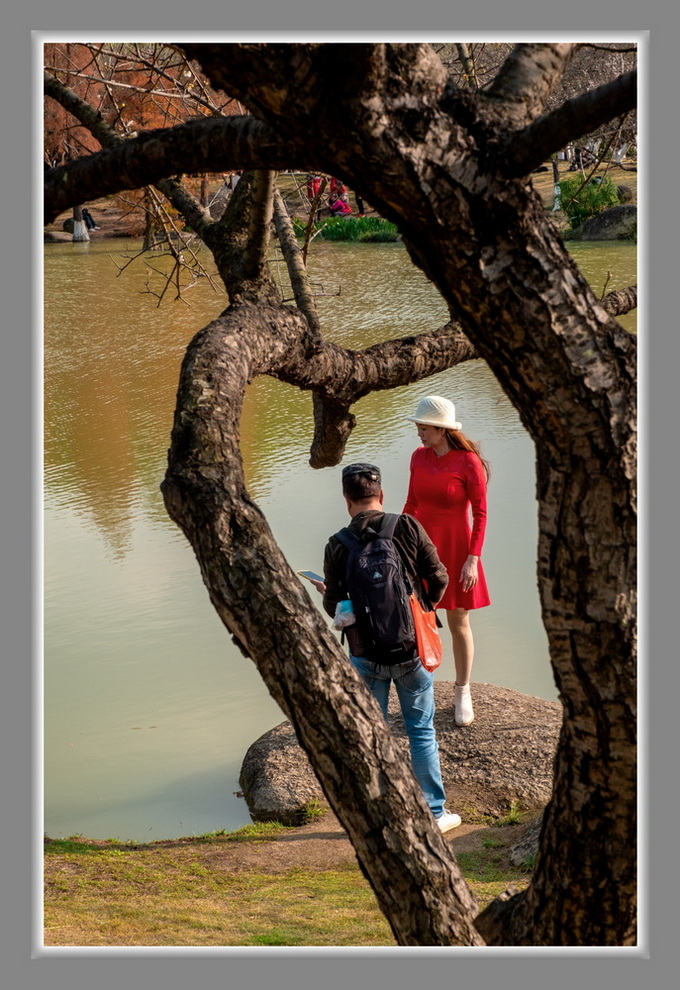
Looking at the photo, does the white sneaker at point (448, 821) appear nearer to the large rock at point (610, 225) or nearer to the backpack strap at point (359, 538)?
the backpack strap at point (359, 538)

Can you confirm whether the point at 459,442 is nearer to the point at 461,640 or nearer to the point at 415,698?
the point at 461,640

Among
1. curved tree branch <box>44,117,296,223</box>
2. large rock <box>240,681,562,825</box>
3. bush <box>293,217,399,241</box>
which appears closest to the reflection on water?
large rock <box>240,681,562,825</box>

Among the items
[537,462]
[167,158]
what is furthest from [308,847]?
[167,158]

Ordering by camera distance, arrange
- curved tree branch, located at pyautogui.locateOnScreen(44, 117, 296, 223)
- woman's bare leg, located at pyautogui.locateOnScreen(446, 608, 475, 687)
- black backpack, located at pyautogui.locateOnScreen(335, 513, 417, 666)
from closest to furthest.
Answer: curved tree branch, located at pyautogui.locateOnScreen(44, 117, 296, 223) → black backpack, located at pyautogui.locateOnScreen(335, 513, 417, 666) → woman's bare leg, located at pyautogui.locateOnScreen(446, 608, 475, 687)

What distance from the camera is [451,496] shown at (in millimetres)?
4602

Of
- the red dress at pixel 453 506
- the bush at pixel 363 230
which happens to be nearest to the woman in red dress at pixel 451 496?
the red dress at pixel 453 506

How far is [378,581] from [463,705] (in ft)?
5.75

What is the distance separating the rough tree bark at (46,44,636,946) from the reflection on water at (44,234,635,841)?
2.79 meters

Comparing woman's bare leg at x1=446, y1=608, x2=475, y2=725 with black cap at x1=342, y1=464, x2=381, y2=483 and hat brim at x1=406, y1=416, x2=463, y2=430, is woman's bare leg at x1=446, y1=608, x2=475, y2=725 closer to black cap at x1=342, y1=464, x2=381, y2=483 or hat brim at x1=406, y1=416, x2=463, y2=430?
hat brim at x1=406, y1=416, x2=463, y2=430

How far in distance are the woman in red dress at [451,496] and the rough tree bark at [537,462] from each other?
2.21 m

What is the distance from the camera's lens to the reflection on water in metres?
5.79

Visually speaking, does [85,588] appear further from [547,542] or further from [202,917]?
[547,542]

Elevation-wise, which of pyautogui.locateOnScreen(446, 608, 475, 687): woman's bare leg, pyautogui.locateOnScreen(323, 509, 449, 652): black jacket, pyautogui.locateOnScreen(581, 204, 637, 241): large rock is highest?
pyautogui.locateOnScreen(581, 204, 637, 241): large rock

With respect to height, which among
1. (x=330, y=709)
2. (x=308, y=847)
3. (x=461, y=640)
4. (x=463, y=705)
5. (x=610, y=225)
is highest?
(x=610, y=225)
